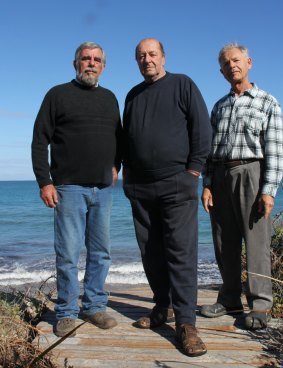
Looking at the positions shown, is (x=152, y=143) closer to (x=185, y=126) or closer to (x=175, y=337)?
(x=185, y=126)

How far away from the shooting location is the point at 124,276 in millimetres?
10289

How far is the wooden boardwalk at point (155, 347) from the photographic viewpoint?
3.08 meters

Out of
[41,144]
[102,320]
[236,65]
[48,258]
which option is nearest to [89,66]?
[41,144]

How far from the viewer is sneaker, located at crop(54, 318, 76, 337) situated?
11.9ft

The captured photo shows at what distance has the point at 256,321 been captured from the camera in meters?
3.59

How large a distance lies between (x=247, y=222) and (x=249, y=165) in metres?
0.47

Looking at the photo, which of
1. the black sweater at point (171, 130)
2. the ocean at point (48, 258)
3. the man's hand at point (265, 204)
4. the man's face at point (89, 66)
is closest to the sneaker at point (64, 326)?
the black sweater at point (171, 130)

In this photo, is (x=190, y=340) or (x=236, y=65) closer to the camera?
(x=190, y=340)

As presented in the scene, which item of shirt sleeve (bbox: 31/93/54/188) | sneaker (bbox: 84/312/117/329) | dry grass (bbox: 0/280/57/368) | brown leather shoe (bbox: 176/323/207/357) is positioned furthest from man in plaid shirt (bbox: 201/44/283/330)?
dry grass (bbox: 0/280/57/368)

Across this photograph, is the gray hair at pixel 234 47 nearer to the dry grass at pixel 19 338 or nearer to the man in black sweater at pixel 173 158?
the man in black sweater at pixel 173 158

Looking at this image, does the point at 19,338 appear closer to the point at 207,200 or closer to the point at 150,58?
the point at 207,200

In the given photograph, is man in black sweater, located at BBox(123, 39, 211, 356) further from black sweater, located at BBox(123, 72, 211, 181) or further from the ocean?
the ocean

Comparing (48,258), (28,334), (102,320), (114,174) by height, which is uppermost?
(114,174)

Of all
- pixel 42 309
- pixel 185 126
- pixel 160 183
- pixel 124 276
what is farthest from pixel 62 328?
pixel 124 276
